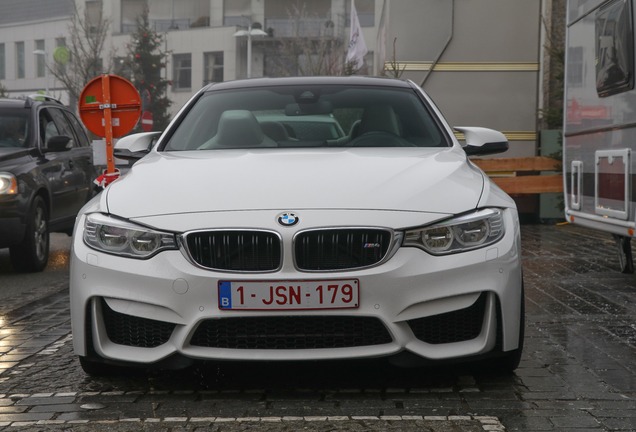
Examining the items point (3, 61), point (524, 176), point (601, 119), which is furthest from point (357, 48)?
point (3, 61)

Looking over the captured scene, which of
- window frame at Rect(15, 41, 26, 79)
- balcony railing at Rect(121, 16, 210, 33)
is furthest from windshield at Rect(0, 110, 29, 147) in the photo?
window frame at Rect(15, 41, 26, 79)

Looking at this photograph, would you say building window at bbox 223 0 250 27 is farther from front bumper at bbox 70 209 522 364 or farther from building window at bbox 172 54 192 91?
front bumper at bbox 70 209 522 364

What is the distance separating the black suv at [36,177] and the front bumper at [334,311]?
4793 mm

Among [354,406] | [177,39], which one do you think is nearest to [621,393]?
[354,406]

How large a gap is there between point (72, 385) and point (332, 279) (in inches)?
52.4

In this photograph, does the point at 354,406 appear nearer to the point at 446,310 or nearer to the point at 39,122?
the point at 446,310

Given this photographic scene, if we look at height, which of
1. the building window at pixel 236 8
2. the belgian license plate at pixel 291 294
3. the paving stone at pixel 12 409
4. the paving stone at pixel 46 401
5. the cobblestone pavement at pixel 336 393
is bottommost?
the paving stone at pixel 12 409

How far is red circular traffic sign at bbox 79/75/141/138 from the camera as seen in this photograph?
10.3 m

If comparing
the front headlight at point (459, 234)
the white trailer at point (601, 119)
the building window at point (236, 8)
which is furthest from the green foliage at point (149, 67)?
the front headlight at point (459, 234)

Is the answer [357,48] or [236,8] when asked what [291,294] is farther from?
[236,8]

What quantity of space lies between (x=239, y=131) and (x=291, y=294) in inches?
68.6

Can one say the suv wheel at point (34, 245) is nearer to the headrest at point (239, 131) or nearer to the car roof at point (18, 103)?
the car roof at point (18, 103)

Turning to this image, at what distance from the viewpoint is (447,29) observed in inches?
511

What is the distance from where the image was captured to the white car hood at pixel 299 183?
348cm
